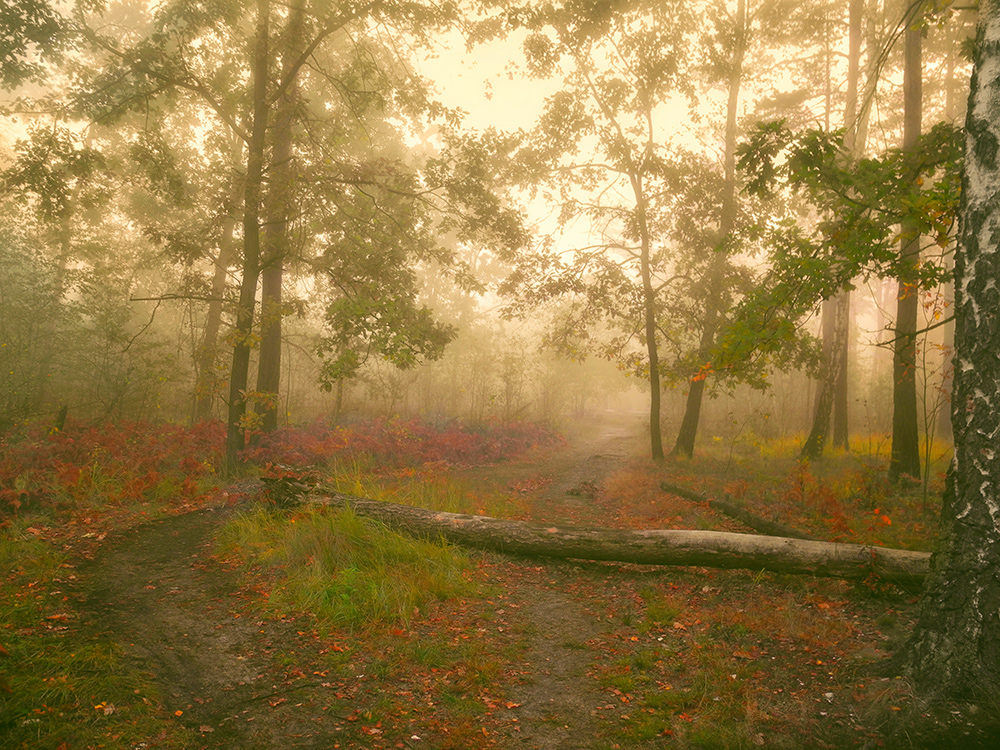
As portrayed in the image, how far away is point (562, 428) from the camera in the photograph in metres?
23.6

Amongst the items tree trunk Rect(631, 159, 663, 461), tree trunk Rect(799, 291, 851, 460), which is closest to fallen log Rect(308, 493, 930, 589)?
tree trunk Rect(799, 291, 851, 460)

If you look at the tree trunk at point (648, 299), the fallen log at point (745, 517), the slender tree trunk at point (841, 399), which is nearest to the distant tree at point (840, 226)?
the fallen log at point (745, 517)

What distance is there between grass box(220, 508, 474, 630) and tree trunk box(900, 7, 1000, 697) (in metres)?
4.22

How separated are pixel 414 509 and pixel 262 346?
23.3 ft

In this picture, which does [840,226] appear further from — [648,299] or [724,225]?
[648,299]

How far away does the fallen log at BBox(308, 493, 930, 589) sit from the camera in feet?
18.5

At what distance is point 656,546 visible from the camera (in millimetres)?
6457

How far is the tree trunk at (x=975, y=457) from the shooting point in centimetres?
353

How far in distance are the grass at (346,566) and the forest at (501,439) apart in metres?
0.04

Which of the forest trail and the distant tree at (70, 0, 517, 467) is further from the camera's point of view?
the distant tree at (70, 0, 517, 467)

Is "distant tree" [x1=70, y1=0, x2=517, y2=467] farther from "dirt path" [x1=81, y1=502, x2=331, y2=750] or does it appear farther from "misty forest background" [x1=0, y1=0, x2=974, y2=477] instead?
"dirt path" [x1=81, y1=502, x2=331, y2=750]

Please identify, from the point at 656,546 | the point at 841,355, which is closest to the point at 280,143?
the point at 656,546

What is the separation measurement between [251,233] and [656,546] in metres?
8.93

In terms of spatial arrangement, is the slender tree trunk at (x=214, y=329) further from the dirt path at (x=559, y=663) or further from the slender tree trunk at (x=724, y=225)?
the slender tree trunk at (x=724, y=225)
